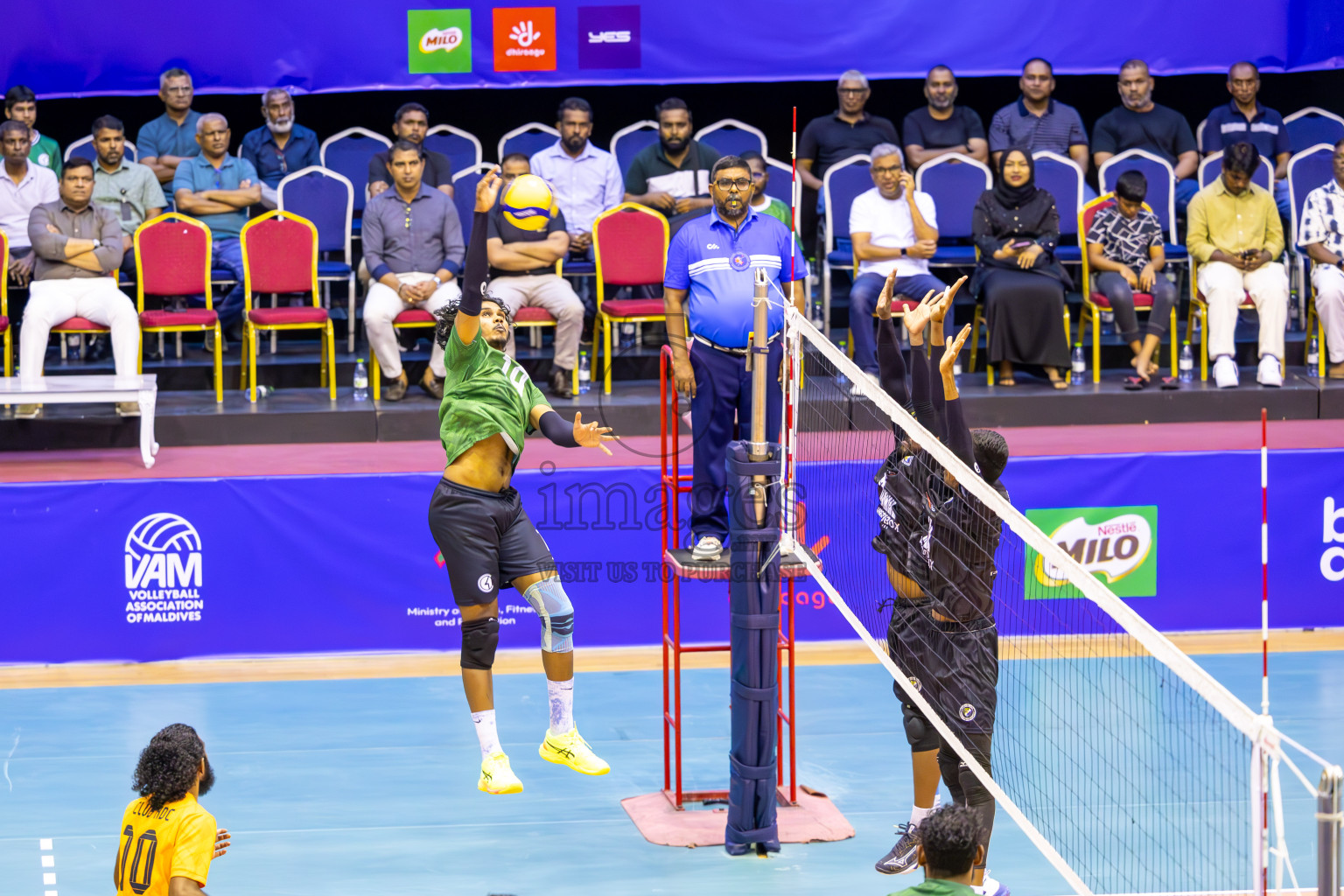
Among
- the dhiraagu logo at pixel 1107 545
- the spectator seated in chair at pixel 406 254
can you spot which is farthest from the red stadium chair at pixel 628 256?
the dhiraagu logo at pixel 1107 545

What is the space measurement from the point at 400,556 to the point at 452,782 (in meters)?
2.36

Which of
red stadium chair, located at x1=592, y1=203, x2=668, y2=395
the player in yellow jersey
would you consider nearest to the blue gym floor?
the player in yellow jersey

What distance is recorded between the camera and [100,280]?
12719mm

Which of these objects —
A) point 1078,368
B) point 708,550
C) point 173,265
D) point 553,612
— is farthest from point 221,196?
point 553,612

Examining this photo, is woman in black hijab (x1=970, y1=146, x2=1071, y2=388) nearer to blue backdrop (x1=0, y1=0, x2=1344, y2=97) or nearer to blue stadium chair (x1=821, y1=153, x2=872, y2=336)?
blue stadium chair (x1=821, y1=153, x2=872, y2=336)

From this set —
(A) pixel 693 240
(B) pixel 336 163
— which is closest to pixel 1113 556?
(A) pixel 693 240

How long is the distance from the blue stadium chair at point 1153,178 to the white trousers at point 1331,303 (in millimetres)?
1180

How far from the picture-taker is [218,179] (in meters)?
13.8

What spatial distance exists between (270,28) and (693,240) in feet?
23.7

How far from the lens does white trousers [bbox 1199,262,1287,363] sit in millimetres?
13508

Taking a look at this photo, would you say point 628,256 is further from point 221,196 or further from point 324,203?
point 221,196

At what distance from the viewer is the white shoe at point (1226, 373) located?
13641 mm

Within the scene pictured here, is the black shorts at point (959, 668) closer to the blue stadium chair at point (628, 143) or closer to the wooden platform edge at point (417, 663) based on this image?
the wooden platform edge at point (417, 663)

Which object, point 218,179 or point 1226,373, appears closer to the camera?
point 1226,373
